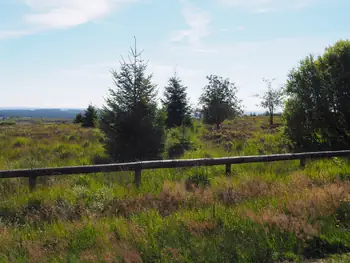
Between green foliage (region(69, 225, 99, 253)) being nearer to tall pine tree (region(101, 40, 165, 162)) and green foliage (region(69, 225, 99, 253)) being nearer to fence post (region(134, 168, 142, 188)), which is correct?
fence post (region(134, 168, 142, 188))

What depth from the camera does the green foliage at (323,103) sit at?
14078 millimetres

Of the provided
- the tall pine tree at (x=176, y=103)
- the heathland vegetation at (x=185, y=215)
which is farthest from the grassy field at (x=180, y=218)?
the tall pine tree at (x=176, y=103)

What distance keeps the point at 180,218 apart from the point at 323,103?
11.3 metres

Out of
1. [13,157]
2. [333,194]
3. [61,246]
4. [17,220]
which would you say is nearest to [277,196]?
[333,194]

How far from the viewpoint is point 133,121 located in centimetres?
1380

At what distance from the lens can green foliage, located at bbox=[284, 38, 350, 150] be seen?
46.2ft

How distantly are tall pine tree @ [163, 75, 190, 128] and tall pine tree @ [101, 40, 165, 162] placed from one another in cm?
1494

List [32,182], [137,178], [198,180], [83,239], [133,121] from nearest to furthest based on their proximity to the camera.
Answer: [83,239] → [32,182] → [137,178] → [198,180] → [133,121]

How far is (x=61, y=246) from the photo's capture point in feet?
15.5

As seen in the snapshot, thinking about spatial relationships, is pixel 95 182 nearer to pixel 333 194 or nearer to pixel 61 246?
pixel 61 246

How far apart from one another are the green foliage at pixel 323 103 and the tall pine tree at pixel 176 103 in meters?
15.4

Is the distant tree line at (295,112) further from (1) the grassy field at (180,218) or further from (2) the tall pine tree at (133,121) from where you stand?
(1) the grassy field at (180,218)

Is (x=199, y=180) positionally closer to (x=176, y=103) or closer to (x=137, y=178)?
(x=137, y=178)

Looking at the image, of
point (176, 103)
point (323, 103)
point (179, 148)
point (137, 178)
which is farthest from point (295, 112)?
point (176, 103)
